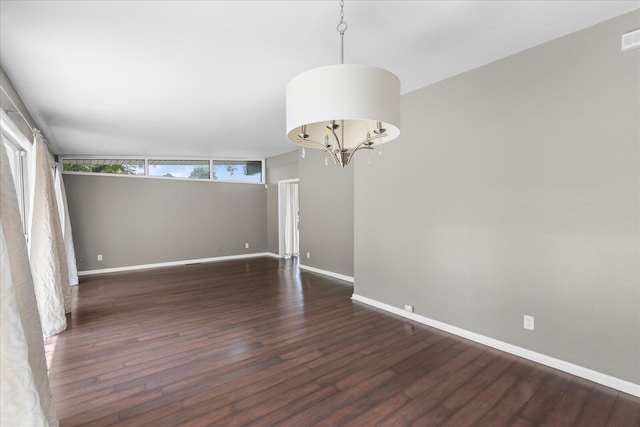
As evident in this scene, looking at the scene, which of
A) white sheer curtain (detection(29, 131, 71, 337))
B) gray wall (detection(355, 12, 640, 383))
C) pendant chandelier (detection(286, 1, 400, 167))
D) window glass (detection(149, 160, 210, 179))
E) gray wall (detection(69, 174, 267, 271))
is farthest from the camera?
window glass (detection(149, 160, 210, 179))

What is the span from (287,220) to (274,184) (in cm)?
103

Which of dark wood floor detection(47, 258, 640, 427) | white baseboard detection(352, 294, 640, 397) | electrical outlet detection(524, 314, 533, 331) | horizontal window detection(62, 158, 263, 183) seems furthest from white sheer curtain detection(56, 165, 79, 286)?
electrical outlet detection(524, 314, 533, 331)

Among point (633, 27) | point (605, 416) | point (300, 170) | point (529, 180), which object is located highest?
point (633, 27)

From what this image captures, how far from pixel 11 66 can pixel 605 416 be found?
17.9 ft

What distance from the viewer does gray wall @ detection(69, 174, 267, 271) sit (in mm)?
6262

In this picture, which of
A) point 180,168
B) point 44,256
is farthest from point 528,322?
point 180,168

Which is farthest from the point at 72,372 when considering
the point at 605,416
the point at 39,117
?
the point at 605,416

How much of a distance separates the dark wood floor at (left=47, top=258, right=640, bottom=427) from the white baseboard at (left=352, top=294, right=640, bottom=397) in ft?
0.22

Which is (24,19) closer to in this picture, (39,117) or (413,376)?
(39,117)

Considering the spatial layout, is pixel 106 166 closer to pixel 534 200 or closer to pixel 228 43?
pixel 228 43

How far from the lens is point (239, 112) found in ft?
13.8

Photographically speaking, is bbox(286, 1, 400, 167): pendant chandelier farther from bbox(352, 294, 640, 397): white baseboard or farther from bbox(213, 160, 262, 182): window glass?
bbox(213, 160, 262, 182): window glass

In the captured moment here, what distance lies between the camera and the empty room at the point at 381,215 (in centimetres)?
196

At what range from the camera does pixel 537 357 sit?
261 centimetres
